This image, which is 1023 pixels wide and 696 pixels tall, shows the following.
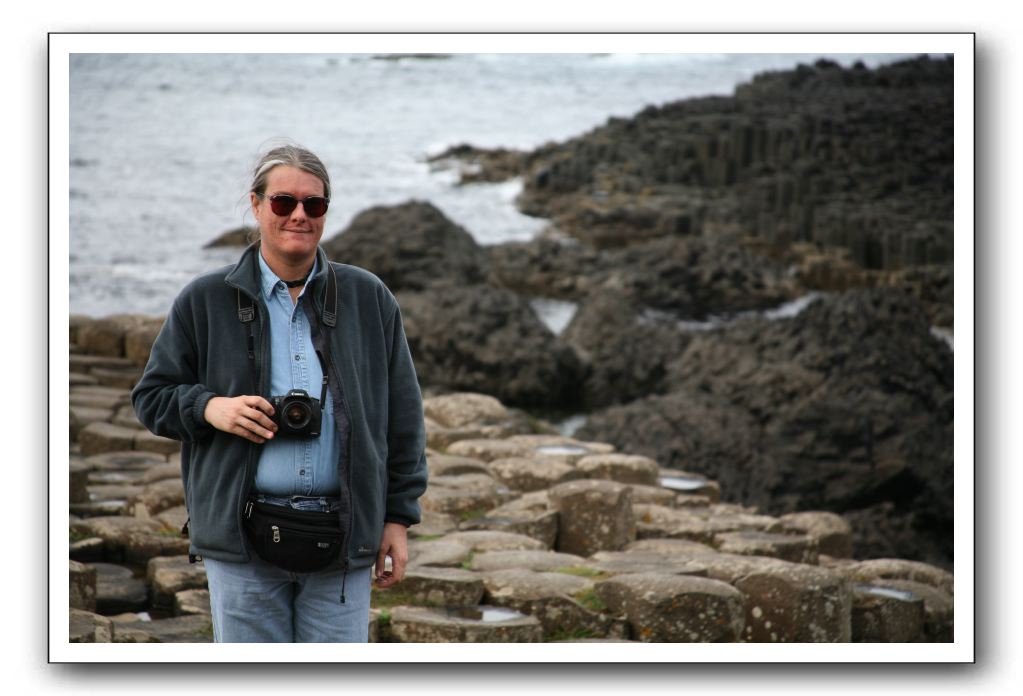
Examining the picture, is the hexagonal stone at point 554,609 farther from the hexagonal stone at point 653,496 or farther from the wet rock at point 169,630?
the hexagonal stone at point 653,496

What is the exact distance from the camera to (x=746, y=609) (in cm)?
536

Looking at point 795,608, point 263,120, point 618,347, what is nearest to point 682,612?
point 795,608

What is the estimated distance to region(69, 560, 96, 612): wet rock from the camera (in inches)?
206

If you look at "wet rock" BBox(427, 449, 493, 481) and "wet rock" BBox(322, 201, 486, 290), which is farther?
"wet rock" BBox(322, 201, 486, 290)

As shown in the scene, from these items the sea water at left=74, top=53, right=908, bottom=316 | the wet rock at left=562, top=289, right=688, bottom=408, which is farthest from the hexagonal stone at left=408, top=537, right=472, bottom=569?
the wet rock at left=562, top=289, right=688, bottom=408

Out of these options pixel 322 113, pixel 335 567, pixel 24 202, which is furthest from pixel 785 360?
pixel 335 567

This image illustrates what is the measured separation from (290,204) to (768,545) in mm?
3864

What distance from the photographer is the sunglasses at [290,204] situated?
11.4ft

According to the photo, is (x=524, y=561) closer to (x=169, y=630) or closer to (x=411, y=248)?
(x=169, y=630)

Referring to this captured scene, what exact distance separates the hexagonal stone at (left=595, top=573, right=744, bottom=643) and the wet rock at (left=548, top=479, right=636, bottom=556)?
1200mm

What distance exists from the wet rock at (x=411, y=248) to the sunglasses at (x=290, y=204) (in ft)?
24.3

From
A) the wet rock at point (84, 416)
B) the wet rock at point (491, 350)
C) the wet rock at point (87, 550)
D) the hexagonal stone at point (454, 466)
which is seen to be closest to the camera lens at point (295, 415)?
Answer: the wet rock at point (87, 550)

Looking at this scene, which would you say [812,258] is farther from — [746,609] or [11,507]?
[11,507]

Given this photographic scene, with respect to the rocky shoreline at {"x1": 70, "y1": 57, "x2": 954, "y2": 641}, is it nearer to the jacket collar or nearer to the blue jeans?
the blue jeans
